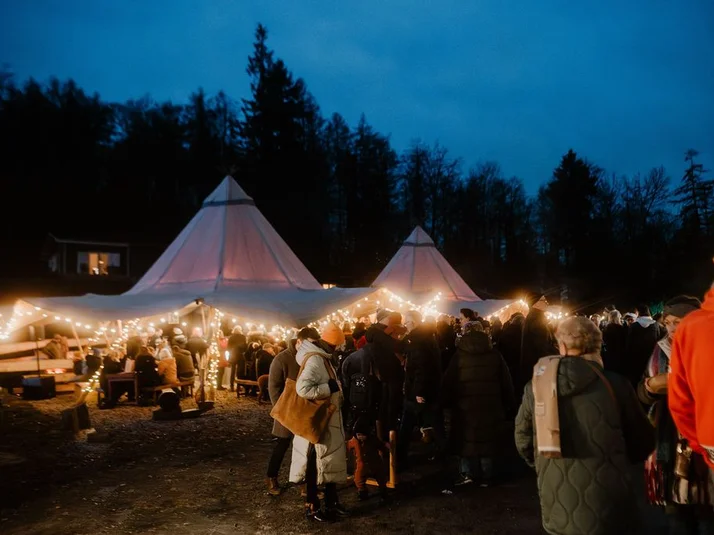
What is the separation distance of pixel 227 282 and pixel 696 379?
13594 millimetres

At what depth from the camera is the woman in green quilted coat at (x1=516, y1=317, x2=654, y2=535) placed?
3.13 m

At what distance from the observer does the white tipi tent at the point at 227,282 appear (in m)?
12.7

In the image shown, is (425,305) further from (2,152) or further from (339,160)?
(2,152)

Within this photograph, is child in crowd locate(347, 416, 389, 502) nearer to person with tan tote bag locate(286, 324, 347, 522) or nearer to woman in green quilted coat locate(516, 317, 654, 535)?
person with tan tote bag locate(286, 324, 347, 522)

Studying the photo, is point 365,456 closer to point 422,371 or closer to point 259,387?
point 422,371

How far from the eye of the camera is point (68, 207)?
38969mm

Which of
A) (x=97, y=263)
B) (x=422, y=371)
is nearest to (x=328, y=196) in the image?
(x=97, y=263)

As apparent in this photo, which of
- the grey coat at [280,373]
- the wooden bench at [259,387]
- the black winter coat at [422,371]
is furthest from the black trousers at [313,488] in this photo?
the wooden bench at [259,387]

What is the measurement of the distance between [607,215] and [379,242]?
53.4 ft

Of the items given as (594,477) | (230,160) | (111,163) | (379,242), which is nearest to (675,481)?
(594,477)

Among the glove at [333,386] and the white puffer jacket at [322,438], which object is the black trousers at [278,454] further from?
the glove at [333,386]

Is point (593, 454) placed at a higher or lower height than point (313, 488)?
higher

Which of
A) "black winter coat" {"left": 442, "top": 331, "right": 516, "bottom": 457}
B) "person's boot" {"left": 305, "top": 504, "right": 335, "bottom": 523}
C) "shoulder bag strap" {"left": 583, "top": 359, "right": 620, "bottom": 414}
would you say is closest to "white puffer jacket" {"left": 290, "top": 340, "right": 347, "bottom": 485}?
"person's boot" {"left": 305, "top": 504, "right": 335, "bottom": 523}

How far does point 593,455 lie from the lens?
10.4 feet
